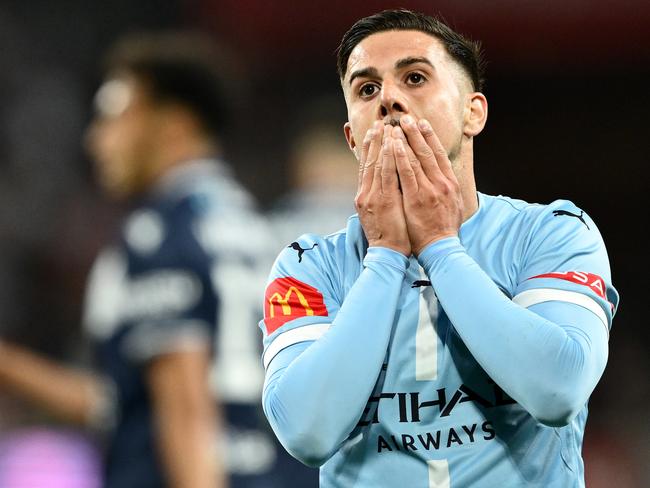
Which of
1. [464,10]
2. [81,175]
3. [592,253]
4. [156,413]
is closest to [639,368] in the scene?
[464,10]

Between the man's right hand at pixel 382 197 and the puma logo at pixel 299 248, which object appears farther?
the puma logo at pixel 299 248

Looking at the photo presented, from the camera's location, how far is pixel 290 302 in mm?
2096

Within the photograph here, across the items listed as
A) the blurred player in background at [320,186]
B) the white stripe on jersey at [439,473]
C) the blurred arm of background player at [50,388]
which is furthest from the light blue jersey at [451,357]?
the blurred player in background at [320,186]

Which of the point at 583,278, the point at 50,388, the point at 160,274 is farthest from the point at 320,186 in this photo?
the point at 583,278

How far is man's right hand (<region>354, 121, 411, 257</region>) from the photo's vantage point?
6.63ft

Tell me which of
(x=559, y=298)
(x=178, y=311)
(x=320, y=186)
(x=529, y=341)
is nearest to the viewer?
(x=529, y=341)

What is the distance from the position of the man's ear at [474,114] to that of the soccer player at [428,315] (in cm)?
2

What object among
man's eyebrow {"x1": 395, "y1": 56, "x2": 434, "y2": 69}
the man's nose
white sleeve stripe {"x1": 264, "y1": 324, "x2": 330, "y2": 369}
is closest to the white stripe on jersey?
white sleeve stripe {"x1": 264, "y1": 324, "x2": 330, "y2": 369}

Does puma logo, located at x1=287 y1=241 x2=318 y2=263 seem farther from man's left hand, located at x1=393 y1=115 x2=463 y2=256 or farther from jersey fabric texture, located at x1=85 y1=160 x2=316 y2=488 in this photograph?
jersey fabric texture, located at x1=85 y1=160 x2=316 y2=488

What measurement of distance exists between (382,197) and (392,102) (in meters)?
0.18

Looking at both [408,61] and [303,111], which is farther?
[303,111]

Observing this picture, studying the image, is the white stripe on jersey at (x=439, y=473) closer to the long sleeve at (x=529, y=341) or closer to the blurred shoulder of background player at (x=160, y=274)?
the long sleeve at (x=529, y=341)

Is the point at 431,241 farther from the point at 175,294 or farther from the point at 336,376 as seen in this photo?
the point at 175,294

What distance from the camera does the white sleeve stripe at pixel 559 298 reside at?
1.93 meters
